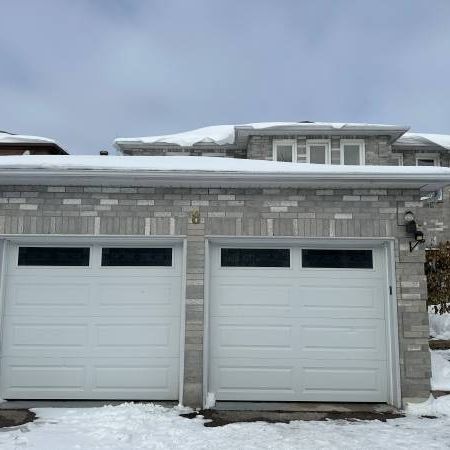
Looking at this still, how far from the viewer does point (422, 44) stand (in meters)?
16.3

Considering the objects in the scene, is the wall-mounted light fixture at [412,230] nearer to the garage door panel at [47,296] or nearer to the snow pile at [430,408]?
the snow pile at [430,408]

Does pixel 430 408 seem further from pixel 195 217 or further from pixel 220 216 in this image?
pixel 195 217

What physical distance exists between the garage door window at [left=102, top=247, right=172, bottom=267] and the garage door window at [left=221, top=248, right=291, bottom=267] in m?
0.84

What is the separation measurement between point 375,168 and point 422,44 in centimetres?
1215

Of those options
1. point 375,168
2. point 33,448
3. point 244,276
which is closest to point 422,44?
point 375,168

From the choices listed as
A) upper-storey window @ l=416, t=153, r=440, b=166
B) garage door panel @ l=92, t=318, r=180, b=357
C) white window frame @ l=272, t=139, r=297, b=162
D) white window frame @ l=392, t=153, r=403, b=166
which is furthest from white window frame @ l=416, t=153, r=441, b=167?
garage door panel @ l=92, t=318, r=180, b=357

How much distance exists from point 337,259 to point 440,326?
573 centimetres

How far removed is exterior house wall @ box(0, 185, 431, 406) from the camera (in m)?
6.52

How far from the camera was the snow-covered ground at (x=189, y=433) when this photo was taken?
4773 mm

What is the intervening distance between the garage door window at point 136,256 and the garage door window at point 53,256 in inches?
12.3

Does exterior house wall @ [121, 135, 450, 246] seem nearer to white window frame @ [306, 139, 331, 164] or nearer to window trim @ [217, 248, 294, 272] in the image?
white window frame @ [306, 139, 331, 164]

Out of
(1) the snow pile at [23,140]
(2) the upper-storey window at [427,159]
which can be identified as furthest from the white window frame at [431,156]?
(1) the snow pile at [23,140]

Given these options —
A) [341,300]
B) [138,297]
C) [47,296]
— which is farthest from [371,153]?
[47,296]

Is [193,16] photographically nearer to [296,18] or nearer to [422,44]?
[296,18]
